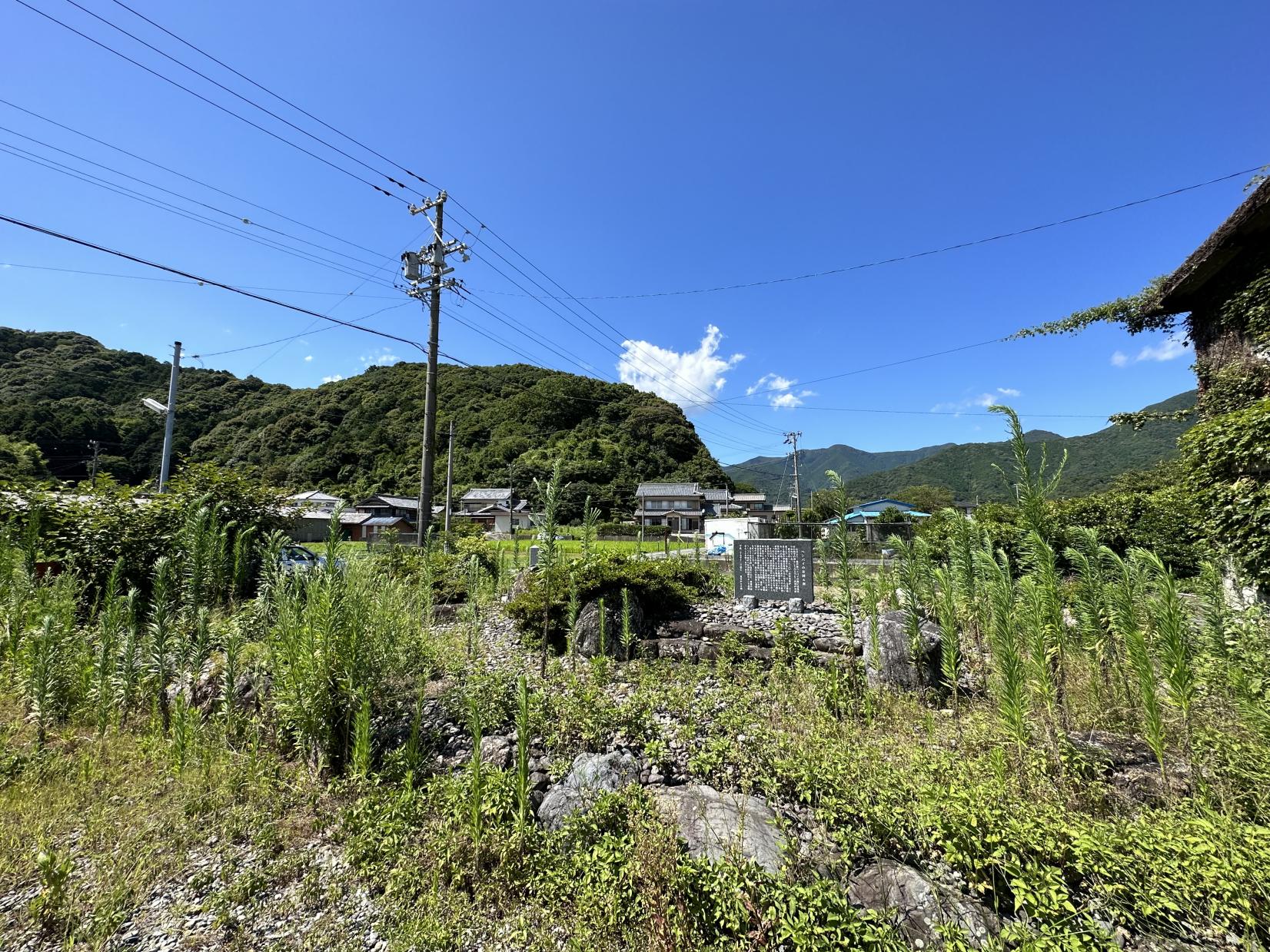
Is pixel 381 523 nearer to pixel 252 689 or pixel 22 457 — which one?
pixel 22 457

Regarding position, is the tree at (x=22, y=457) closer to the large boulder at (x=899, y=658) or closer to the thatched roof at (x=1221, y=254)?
the large boulder at (x=899, y=658)

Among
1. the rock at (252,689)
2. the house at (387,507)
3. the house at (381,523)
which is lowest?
the rock at (252,689)

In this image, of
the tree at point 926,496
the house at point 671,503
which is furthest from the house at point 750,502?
the tree at point 926,496

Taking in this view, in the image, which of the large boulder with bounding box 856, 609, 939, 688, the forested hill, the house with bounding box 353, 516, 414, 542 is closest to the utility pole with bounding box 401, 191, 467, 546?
the forested hill

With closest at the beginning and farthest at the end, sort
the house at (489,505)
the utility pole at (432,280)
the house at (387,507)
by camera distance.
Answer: the utility pole at (432,280)
the house at (387,507)
the house at (489,505)

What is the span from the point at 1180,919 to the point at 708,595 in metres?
6.55

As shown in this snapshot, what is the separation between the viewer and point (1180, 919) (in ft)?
5.84

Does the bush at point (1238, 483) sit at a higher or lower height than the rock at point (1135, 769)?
higher

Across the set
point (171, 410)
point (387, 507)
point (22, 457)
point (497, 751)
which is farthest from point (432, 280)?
point (387, 507)

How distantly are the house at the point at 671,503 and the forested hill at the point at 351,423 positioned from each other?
3.24 meters

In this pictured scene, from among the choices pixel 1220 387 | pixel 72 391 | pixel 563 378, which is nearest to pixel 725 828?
pixel 1220 387

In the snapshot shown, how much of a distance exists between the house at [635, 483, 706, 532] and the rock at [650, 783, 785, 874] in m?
50.5

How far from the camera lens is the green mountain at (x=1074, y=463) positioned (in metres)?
43.0

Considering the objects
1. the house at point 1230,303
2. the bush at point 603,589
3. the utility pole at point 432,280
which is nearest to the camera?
the house at point 1230,303
